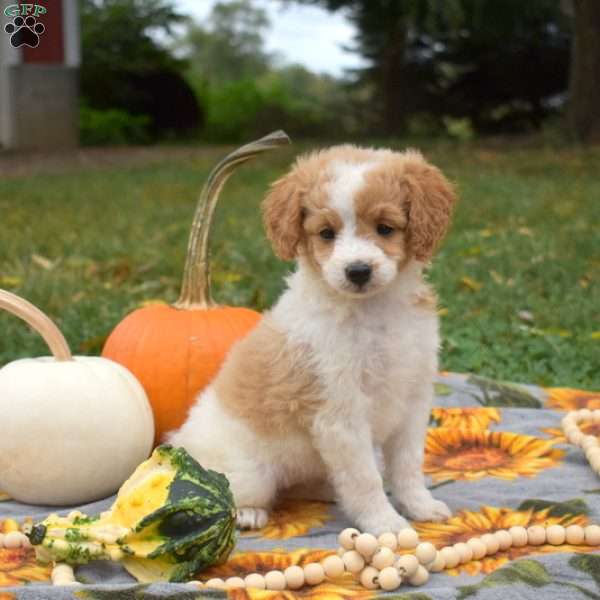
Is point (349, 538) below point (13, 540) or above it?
above

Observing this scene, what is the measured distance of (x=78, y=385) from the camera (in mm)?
3441

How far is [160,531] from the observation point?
2.70m

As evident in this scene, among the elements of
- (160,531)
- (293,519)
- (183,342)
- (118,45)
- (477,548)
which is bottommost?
(293,519)

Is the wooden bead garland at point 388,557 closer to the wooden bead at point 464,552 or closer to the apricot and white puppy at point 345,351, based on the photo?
the wooden bead at point 464,552

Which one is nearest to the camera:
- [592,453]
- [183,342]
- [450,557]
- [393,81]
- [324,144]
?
[450,557]

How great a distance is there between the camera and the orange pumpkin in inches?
159

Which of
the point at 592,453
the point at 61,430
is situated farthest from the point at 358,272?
the point at 592,453

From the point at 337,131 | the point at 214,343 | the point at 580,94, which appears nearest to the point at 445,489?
the point at 214,343

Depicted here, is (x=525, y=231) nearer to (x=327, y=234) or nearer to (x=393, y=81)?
(x=327, y=234)

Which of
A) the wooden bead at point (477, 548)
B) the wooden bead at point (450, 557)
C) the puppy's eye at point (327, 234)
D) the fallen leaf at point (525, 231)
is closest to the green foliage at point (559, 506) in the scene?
the wooden bead at point (477, 548)

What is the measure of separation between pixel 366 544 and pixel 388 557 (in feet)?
0.22

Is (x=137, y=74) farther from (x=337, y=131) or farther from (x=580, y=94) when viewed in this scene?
(x=580, y=94)

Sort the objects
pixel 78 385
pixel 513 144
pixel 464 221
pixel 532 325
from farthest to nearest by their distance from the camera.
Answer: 1. pixel 513 144
2. pixel 464 221
3. pixel 532 325
4. pixel 78 385

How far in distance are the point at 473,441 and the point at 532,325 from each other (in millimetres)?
1971
